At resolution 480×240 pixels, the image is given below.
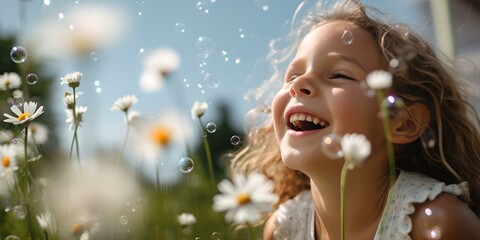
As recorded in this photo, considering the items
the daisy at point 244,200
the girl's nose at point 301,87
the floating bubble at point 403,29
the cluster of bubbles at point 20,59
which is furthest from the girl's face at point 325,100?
the cluster of bubbles at point 20,59

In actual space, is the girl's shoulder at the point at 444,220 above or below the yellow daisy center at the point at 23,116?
below

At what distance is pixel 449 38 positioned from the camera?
8.54ft

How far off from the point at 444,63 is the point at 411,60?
0.10 m

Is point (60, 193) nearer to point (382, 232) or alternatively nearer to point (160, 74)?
point (160, 74)

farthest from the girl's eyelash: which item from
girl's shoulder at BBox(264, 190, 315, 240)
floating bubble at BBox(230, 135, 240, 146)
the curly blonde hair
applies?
girl's shoulder at BBox(264, 190, 315, 240)

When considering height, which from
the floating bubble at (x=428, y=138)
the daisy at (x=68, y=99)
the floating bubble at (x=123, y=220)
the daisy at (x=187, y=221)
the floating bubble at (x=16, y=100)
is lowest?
the floating bubble at (x=123, y=220)

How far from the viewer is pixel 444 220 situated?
1.34m

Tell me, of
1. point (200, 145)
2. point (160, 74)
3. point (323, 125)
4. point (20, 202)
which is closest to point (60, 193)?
point (20, 202)

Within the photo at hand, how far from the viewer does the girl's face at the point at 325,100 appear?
1.37 metres

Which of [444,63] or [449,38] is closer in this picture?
[444,63]

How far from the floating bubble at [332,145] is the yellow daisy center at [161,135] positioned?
1.19ft

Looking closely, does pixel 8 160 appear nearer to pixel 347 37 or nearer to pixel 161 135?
pixel 161 135

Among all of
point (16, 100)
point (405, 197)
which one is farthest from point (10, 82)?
point (405, 197)

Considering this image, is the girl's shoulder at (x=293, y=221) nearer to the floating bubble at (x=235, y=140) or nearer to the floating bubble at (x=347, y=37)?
the floating bubble at (x=235, y=140)
